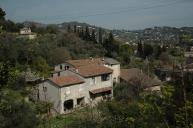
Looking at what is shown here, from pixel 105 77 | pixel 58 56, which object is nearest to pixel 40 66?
pixel 58 56

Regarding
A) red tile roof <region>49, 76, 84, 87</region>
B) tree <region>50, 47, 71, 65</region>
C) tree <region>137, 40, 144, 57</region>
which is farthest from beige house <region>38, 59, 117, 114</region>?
tree <region>137, 40, 144, 57</region>

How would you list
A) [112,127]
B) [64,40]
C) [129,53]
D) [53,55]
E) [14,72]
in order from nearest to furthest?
[14,72] < [112,127] < [53,55] < [64,40] < [129,53]

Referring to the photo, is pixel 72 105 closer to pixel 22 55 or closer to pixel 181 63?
pixel 22 55

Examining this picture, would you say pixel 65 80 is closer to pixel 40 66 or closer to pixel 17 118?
pixel 40 66

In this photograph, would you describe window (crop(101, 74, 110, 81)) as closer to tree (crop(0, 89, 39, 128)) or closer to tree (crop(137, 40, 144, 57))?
tree (crop(0, 89, 39, 128))

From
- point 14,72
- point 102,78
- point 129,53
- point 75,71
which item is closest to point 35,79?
point 75,71

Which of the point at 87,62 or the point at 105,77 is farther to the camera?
the point at 87,62

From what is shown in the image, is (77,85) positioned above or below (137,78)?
above
